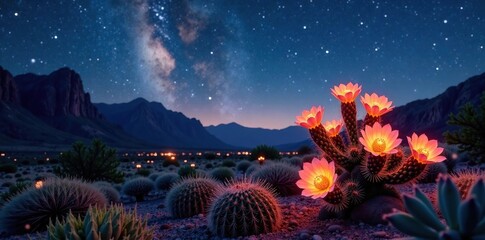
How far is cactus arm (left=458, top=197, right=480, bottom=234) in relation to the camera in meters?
1.65

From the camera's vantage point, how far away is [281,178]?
10.8m

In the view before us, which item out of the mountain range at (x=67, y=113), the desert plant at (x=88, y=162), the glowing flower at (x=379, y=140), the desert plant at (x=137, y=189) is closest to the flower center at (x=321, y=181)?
the glowing flower at (x=379, y=140)

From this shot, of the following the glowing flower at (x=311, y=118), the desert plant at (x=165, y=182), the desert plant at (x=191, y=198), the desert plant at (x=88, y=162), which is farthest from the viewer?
the desert plant at (x=88, y=162)

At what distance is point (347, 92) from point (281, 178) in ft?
16.8

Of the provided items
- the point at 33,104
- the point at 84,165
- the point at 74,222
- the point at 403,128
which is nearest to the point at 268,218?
the point at 74,222

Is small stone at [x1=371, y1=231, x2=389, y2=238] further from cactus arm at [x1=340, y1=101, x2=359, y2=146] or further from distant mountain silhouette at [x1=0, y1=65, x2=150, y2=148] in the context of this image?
distant mountain silhouette at [x1=0, y1=65, x2=150, y2=148]

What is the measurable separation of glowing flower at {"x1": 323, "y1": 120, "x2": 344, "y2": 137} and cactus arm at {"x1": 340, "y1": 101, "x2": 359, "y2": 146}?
21cm

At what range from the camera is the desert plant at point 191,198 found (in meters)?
8.77

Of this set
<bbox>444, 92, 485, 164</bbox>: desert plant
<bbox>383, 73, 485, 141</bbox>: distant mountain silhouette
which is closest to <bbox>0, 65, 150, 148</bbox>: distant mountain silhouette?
<bbox>383, 73, 485, 141</bbox>: distant mountain silhouette

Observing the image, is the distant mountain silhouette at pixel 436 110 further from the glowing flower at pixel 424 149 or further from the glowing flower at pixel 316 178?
the glowing flower at pixel 316 178

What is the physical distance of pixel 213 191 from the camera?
8828 millimetres

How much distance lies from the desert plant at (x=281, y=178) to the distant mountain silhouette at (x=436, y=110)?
292ft

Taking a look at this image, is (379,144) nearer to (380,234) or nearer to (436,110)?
(380,234)

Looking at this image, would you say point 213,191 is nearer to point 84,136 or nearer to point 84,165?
point 84,165
